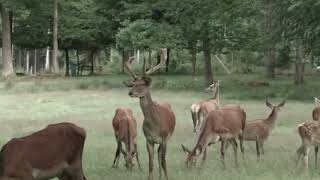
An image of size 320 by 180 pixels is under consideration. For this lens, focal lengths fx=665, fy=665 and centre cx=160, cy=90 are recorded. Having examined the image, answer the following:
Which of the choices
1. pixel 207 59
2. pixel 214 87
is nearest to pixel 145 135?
pixel 214 87

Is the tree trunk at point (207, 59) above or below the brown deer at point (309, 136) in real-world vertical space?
above

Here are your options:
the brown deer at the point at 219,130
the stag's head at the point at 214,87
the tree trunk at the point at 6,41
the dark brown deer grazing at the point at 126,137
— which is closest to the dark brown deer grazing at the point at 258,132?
the brown deer at the point at 219,130

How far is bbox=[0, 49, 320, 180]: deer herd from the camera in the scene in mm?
7488

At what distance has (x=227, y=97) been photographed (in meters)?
26.9

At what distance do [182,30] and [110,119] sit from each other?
1318cm

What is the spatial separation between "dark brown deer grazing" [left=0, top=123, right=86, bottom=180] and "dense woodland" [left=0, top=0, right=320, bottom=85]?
33.4ft

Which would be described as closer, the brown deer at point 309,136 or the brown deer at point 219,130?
the brown deer at point 219,130

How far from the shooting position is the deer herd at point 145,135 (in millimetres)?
7488

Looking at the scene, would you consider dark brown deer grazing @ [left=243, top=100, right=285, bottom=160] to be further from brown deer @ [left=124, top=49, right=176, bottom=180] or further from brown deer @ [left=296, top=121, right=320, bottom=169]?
brown deer @ [left=124, top=49, right=176, bottom=180]

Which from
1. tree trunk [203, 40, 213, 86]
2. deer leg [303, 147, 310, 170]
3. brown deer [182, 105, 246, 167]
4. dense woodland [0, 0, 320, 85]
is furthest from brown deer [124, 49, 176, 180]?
tree trunk [203, 40, 213, 86]

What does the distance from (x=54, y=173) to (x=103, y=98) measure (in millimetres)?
19114

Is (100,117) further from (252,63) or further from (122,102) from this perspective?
(252,63)

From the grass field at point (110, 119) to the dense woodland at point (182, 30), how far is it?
7.63 feet

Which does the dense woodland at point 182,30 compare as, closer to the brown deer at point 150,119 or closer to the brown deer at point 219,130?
the brown deer at point 219,130
